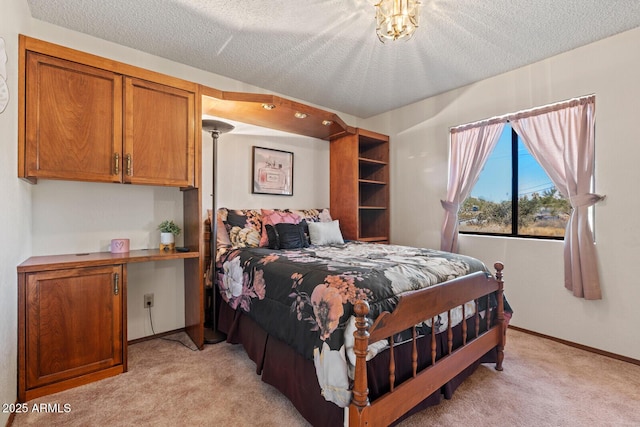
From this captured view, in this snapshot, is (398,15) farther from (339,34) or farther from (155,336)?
(155,336)

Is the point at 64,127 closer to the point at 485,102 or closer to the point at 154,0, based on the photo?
the point at 154,0

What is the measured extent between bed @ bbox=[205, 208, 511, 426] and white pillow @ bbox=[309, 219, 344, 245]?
20.8 inches

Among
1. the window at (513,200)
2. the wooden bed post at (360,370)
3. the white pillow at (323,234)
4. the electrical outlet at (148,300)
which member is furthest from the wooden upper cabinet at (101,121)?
the window at (513,200)

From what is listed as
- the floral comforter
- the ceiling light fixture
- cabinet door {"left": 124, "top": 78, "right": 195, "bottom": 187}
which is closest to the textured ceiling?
the ceiling light fixture

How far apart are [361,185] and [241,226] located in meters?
2.06

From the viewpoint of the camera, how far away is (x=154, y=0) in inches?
78.4

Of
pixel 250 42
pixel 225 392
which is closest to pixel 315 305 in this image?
pixel 225 392

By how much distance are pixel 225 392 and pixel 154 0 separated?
102 inches

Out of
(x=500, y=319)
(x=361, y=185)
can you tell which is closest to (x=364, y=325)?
(x=500, y=319)

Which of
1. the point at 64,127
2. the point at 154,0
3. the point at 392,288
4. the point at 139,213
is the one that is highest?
the point at 154,0

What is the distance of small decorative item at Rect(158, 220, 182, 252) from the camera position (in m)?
2.60

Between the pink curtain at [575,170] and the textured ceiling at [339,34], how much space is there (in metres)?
0.58

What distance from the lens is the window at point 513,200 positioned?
2818 mm

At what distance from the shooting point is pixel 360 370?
1.28m
